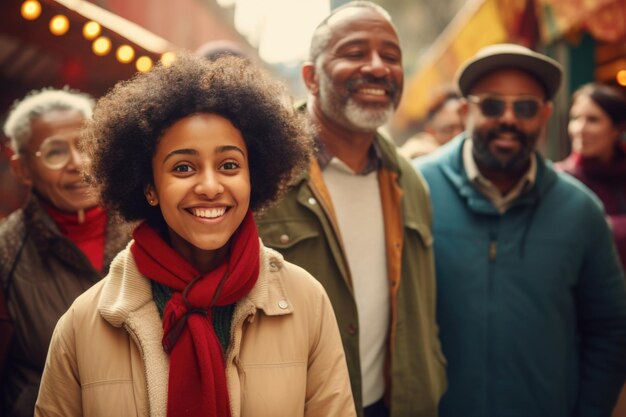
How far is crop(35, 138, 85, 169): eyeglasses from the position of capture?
3484mm

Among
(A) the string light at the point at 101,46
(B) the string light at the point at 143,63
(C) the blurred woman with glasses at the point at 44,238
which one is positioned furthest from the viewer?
(B) the string light at the point at 143,63

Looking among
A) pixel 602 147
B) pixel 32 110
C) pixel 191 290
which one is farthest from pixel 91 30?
pixel 602 147

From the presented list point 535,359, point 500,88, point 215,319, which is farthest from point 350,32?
point 535,359

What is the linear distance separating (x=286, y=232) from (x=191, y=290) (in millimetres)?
875

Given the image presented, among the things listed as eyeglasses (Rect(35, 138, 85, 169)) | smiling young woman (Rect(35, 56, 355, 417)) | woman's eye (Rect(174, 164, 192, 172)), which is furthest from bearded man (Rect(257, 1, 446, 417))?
eyeglasses (Rect(35, 138, 85, 169))

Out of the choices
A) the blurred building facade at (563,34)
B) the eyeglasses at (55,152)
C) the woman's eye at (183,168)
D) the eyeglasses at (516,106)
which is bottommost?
the woman's eye at (183,168)

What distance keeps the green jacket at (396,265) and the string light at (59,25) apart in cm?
289

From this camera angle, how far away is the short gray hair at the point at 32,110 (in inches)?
139

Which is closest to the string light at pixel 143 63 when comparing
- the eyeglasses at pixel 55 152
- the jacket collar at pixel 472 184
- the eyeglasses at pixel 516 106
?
the eyeglasses at pixel 55 152

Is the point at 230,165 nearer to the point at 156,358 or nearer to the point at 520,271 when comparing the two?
the point at 156,358

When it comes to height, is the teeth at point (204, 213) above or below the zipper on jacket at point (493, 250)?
above

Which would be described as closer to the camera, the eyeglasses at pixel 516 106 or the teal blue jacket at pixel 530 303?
the teal blue jacket at pixel 530 303

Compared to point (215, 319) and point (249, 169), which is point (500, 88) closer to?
point (249, 169)

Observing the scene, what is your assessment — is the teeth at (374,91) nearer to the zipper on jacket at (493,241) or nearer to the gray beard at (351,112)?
the gray beard at (351,112)
